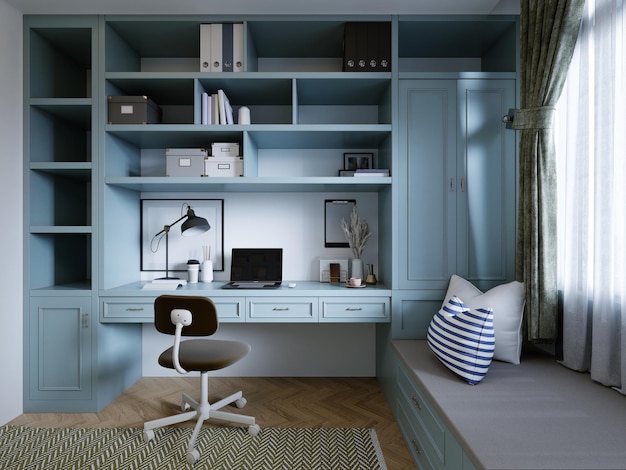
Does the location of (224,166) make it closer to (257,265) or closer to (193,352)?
(257,265)

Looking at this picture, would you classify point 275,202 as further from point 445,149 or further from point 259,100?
point 445,149

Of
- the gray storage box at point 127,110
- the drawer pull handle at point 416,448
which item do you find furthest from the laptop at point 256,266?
the drawer pull handle at point 416,448

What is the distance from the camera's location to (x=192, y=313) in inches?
79.7

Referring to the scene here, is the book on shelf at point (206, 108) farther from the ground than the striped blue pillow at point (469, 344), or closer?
farther from the ground

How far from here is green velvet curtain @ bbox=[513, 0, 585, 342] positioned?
6.40 feet

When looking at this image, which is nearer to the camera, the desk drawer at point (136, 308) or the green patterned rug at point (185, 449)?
the green patterned rug at point (185, 449)

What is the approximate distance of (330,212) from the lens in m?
3.01

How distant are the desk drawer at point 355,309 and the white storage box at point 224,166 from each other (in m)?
1.08

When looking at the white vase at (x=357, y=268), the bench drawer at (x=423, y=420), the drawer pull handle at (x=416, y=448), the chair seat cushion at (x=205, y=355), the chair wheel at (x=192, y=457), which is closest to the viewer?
the bench drawer at (x=423, y=420)

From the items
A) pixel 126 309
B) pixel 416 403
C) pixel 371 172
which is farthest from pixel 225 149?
pixel 416 403

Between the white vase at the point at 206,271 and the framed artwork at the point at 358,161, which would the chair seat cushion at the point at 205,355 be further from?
the framed artwork at the point at 358,161

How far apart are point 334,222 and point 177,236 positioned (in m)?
1.30

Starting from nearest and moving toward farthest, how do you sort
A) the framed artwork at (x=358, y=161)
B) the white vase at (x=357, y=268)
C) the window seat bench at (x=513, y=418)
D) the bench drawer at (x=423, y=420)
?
the window seat bench at (x=513, y=418) < the bench drawer at (x=423, y=420) < the white vase at (x=357, y=268) < the framed artwork at (x=358, y=161)

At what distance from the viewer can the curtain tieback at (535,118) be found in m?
2.01
